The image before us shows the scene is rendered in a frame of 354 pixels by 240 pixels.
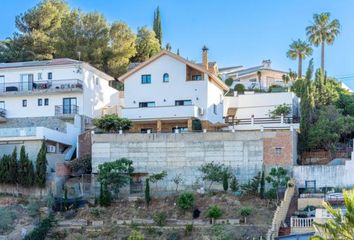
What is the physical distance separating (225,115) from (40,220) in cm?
2224

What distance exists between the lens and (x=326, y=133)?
5747 cm

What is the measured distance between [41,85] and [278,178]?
2411 centimetres

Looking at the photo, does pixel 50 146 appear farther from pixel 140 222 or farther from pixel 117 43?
pixel 117 43

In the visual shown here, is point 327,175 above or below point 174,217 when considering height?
above

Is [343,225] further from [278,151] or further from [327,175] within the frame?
[278,151]

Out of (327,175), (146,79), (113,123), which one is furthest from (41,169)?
(327,175)

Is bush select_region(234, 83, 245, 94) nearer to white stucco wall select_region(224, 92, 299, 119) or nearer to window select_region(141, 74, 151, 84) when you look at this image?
white stucco wall select_region(224, 92, 299, 119)

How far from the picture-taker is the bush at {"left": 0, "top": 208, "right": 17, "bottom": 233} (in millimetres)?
48500

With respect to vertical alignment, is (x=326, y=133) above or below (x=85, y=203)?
above

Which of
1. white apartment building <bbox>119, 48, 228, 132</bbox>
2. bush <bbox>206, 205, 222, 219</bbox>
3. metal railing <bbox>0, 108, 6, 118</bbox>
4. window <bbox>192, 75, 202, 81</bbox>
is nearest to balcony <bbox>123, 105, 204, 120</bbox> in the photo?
white apartment building <bbox>119, 48, 228, 132</bbox>

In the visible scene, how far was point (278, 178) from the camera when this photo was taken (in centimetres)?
5059

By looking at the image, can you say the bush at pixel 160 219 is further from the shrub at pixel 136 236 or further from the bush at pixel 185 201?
the shrub at pixel 136 236

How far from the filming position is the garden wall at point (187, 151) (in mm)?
53250

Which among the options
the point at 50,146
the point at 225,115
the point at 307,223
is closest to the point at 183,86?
the point at 225,115
